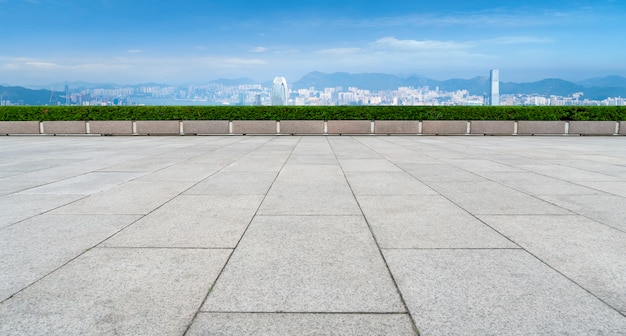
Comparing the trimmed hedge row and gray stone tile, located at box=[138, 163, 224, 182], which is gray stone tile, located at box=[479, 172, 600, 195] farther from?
the trimmed hedge row

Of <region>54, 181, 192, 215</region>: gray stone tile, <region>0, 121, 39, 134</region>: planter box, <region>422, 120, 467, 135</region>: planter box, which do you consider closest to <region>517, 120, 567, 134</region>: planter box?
<region>422, 120, 467, 135</region>: planter box

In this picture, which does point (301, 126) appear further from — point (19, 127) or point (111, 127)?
point (19, 127)

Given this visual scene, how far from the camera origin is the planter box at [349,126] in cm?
2223

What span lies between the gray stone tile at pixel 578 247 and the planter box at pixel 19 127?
960 inches

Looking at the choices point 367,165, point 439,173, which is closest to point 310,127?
point 367,165

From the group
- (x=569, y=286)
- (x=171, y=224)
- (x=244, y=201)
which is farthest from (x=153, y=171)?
(x=569, y=286)

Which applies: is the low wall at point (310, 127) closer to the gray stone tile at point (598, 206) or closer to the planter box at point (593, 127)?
the planter box at point (593, 127)

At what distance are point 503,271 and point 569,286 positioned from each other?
0.51 meters

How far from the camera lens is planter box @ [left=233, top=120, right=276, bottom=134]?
2183 centimetres

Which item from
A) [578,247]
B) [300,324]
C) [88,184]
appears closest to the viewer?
[300,324]

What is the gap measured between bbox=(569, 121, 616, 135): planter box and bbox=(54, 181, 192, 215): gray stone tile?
2246 centimetres

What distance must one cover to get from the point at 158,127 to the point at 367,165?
49.8 feet

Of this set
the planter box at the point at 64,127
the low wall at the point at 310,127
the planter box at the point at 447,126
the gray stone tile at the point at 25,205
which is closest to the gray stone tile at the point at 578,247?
the gray stone tile at the point at 25,205

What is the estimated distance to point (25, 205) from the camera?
6211 mm
